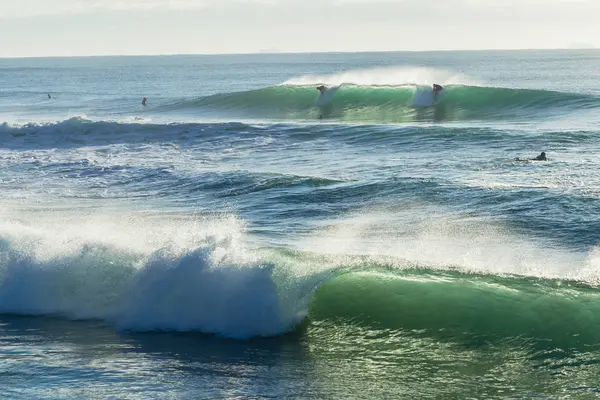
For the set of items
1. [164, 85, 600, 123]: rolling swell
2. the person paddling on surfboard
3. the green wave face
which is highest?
[164, 85, 600, 123]: rolling swell

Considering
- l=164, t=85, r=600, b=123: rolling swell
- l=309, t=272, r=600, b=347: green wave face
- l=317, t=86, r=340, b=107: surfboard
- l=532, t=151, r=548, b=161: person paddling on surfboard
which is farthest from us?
l=317, t=86, r=340, b=107: surfboard

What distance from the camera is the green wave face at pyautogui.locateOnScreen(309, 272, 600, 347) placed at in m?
9.75

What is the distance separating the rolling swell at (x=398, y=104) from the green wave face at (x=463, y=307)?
24905mm

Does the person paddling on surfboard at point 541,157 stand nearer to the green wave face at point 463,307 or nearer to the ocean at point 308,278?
the ocean at point 308,278

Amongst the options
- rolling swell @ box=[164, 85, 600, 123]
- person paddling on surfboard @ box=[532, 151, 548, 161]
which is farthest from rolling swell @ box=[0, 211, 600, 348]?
rolling swell @ box=[164, 85, 600, 123]

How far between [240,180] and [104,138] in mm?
13021

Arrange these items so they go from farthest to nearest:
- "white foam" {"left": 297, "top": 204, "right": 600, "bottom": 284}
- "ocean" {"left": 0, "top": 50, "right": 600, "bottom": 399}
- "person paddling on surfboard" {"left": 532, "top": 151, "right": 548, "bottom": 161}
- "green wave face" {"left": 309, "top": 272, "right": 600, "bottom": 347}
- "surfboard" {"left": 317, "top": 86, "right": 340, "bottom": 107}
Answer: "surfboard" {"left": 317, "top": 86, "right": 340, "bottom": 107} < "person paddling on surfboard" {"left": 532, "top": 151, "right": 548, "bottom": 161} < "white foam" {"left": 297, "top": 204, "right": 600, "bottom": 284} < "green wave face" {"left": 309, "top": 272, "right": 600, "bottom": 347} < "ocean" {"left": 0, "top": 50, "right": 600, "bottom": 399}

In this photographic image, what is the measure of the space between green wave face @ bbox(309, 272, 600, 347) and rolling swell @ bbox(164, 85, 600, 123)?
81.7 ft

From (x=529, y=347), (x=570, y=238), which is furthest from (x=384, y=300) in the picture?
(x=570, y=238)

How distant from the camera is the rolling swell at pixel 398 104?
36.7 meters

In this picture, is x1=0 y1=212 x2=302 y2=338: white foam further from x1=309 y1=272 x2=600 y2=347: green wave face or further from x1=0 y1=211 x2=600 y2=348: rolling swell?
x1=309 y1=272 x2=600 y2=347: green wave face

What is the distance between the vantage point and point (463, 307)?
10.4 meters

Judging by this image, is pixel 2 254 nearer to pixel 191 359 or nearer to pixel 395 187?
pixel 191 359

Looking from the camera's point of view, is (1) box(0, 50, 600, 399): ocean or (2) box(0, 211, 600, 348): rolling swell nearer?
(1) box(0, 50, 600, 399): ocean
